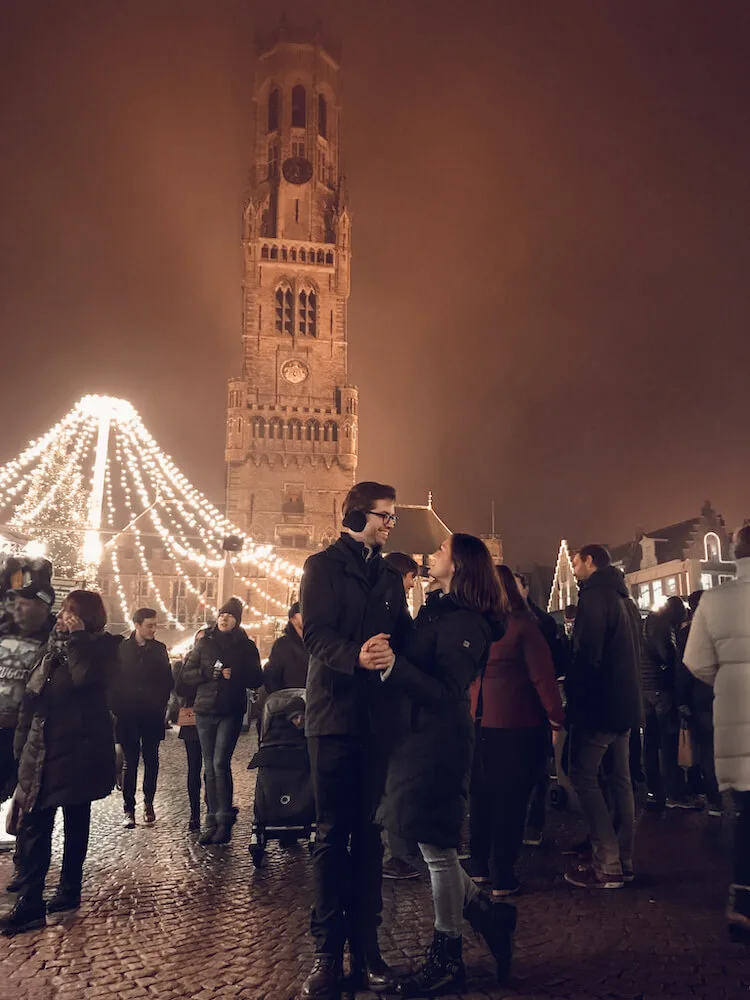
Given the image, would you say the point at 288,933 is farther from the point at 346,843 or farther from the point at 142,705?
the point at 142,705

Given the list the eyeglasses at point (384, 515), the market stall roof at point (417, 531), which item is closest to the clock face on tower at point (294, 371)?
the market stall roof at point (417, 531)

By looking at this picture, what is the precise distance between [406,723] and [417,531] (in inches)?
1936

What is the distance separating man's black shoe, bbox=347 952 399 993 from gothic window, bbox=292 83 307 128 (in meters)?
66.5

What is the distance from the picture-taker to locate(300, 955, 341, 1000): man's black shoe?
3154 mm


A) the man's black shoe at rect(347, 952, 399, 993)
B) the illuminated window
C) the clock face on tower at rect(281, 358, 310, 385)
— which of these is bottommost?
the man's black shoe at rect(347, 952, 399, 993)

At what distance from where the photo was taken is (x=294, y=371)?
52500 millimetres

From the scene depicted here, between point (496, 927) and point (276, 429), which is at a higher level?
point (276, 429)

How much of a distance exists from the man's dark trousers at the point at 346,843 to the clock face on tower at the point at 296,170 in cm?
6084

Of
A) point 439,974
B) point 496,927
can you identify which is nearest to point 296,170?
point 496,927

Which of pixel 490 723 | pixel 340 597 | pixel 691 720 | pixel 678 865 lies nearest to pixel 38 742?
pixel 340 597

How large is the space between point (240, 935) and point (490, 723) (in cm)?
194

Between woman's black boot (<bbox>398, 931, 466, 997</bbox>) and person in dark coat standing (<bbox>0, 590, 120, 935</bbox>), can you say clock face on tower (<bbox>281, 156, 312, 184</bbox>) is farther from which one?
woman's black boot (<bbox>398, 931, 466, 997</bbox>)

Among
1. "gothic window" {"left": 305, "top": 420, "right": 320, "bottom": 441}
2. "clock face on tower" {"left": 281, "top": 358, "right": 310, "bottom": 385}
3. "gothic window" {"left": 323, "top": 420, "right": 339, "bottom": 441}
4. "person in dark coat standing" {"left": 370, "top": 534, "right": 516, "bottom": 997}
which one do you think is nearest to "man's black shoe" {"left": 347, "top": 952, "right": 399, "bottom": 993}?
"person in dark coat standing" {"left": 370, "top": 534, "right": 516, "bottom": 997}

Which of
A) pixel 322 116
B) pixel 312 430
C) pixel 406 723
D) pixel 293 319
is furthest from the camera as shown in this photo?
pixel 322 116
